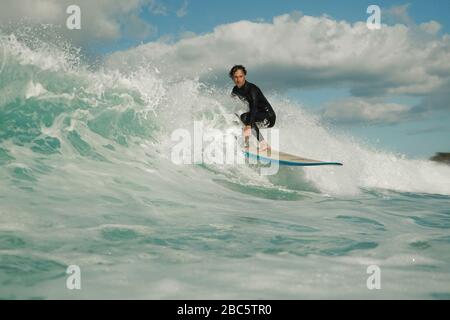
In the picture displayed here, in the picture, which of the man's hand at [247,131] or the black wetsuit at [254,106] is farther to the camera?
the man's hand at [247,131]

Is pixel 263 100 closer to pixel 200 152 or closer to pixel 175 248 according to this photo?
pixel 200 152

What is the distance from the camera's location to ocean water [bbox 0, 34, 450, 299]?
3.93 meters

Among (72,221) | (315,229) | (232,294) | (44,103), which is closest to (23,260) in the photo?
(72,221)

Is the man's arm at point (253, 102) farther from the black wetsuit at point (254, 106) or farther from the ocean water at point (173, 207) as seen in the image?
the ocean water at point (173, 207)

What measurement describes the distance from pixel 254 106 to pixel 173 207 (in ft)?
11.5

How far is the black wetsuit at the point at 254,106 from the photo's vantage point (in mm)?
9320

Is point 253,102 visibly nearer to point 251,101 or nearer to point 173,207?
point 251,101

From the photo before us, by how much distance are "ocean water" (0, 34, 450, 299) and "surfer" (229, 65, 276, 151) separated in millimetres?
921

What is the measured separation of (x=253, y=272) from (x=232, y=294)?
55 cm

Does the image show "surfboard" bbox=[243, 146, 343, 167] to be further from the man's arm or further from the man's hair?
the man's hair

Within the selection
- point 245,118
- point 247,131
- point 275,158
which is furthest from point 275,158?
point 245,118

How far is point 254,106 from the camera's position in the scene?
30.6ft

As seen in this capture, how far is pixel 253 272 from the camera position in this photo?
13.5ft

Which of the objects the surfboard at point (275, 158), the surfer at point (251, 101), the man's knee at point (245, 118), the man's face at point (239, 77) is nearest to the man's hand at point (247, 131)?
the surfer at point (251, 101)
